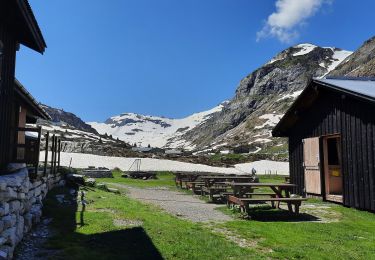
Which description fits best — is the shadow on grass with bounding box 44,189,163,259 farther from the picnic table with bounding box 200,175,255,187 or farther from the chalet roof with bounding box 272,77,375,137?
the picnic table with bounding box 200,175,255,187

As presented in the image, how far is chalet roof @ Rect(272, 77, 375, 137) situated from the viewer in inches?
631

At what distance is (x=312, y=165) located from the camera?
2008cm

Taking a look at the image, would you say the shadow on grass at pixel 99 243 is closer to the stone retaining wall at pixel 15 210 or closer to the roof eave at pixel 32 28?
Result: the stone retaining wall at pixel 15 210

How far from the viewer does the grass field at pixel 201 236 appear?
8.91 m

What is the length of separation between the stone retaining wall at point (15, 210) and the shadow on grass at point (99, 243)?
28.9 inches

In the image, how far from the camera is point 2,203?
7.99 m

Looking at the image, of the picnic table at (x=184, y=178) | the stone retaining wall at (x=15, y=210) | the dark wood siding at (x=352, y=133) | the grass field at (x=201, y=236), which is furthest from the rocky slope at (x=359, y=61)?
the stone retaining wall at (x=15, y=210)

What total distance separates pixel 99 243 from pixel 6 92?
16.2 ft

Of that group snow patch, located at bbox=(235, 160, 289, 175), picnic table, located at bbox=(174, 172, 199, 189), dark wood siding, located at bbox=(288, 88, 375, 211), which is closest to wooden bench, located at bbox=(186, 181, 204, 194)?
picnic table, located at bbox=(174, 172, 199, 189)

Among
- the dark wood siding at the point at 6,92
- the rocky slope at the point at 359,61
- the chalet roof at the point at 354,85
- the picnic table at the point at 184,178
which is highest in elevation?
the rocky slope at the point at 359,61

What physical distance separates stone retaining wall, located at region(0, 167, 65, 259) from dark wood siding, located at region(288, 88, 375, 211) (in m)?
12.0

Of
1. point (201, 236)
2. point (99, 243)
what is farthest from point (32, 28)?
point (201, 236)

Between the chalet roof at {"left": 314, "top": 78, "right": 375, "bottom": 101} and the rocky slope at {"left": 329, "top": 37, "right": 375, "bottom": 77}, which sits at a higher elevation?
the rocky slope at {"left": 329, "top": 37, "right": 375, "bottom": 77}

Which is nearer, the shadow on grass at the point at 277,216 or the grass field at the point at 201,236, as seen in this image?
the grass field at the point at 201,236
